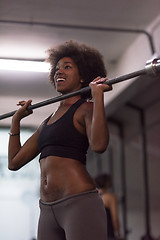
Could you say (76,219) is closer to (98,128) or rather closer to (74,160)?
(74,160)

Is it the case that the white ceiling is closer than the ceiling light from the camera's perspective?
No

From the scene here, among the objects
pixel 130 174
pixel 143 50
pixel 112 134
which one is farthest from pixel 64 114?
pixel 112 134

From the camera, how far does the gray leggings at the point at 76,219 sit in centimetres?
151

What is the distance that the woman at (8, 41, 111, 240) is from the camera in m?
1.51

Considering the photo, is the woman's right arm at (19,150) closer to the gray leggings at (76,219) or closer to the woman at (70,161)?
the woman at (70,161)

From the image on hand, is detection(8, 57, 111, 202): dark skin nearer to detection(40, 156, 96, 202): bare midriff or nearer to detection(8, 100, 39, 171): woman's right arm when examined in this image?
detection(40, 156, 96, 202): bare midriff

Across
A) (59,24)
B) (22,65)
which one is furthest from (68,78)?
(59,24)

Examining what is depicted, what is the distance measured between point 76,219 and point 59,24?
300 centimetres

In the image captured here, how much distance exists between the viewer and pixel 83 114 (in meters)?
1.63

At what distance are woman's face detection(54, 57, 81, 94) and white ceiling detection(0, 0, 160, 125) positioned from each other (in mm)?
1566

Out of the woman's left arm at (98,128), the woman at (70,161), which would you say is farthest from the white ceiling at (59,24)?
the woman's left arm at (98,128)

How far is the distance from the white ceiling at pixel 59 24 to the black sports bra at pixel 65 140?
1.73 m

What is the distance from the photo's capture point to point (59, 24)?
13.9ft

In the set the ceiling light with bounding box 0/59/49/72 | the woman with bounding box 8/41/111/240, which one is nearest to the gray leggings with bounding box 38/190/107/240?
the woman with bounding box 8/41/111/240
